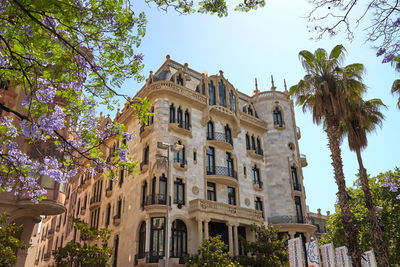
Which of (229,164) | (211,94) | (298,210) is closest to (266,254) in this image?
(229,164)

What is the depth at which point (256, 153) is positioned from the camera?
1448 inches

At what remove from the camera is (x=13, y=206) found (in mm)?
21578

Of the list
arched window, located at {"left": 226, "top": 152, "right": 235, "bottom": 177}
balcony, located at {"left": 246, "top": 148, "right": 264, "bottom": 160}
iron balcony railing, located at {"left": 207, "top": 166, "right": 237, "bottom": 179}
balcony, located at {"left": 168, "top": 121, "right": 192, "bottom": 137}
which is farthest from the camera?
balcony, located at {"left": 246, "top": 148, "right": 264, "bottom": 160}

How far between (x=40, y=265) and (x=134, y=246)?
29241 millimetres

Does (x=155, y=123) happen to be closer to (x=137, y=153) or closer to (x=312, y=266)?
(x=137, y=153)

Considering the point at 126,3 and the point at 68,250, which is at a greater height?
the point at 126,3

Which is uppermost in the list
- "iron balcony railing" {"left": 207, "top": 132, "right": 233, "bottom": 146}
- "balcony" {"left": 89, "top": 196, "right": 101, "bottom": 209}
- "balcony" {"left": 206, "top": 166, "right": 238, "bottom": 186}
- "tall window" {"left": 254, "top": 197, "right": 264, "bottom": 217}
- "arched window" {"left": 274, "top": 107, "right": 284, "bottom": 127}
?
"arched window" {"left": 274, "top": 107, "right": 284, "bottom": 127}

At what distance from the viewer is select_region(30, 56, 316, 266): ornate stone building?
90.2 feet

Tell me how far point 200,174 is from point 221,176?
200 centimetres

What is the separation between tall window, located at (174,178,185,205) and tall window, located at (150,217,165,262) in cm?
230

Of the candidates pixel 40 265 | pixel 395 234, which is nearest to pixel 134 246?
pixel 395 234

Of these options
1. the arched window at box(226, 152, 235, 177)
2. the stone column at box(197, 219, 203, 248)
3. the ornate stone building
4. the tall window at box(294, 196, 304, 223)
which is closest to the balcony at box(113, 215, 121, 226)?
the ornate stone building

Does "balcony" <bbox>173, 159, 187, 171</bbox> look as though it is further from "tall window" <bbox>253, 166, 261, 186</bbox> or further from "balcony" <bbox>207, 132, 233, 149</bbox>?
"tall window" <bbox>253, 166, 261, 186</bbox>

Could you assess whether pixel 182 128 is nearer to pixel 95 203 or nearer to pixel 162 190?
pixel 162 190
